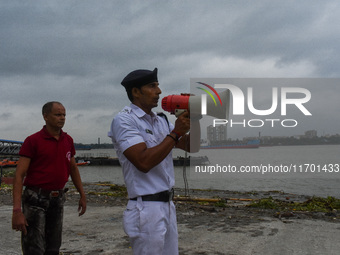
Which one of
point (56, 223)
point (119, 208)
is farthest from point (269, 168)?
point (56, 223)

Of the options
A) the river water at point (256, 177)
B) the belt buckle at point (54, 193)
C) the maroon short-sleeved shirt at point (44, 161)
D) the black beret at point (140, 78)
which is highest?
the black beret at point (140, 78)

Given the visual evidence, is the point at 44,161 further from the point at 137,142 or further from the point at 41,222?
the point at 137,142

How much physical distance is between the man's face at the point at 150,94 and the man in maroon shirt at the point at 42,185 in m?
1.56

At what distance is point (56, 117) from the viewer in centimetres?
367

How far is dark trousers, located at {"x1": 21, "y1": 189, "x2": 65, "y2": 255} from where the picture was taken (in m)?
3.38

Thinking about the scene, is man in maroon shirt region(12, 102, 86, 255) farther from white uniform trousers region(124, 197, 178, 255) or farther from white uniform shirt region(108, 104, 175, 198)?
white uniform trousers region(124, 197, 178, 255)

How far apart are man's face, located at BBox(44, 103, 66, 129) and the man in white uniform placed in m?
1.41

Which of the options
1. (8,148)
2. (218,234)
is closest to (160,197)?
(218,234)

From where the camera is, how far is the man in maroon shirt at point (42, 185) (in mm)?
3377

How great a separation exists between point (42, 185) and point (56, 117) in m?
0.73

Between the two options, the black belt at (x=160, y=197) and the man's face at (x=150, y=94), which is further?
the man's face at (x=150, y=94)

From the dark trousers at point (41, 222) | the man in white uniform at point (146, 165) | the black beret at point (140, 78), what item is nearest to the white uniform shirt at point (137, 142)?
the man in white uniform at point (146, 165)

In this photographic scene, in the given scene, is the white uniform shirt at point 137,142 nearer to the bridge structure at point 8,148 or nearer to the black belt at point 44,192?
the black belt at point 44,192

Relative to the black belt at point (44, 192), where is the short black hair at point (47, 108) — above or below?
above
